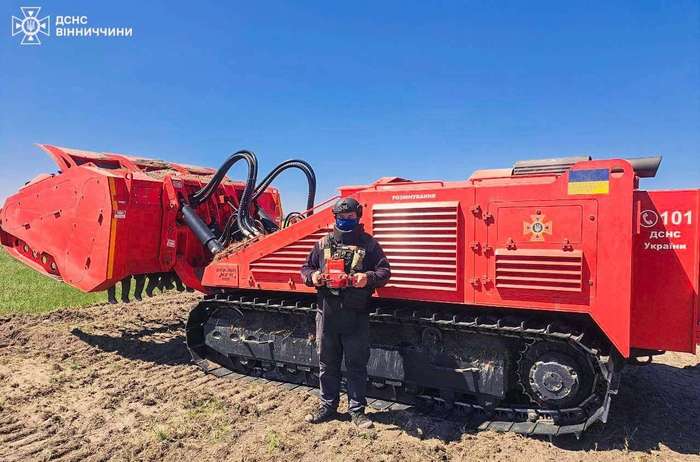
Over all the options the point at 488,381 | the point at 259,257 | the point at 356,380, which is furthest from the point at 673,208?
the point at 259,257

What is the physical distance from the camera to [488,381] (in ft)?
14.2

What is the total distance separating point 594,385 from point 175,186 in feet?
17.8

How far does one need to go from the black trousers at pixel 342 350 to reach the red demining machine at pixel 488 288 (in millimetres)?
337

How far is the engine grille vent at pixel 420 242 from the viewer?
4.30m

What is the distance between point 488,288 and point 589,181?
117 cm

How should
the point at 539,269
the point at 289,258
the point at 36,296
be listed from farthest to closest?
the point at 36,296, the point at 289,258, the point at 539,269

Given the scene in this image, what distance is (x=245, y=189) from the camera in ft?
20.9

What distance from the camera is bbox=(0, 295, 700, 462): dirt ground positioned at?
3.96m

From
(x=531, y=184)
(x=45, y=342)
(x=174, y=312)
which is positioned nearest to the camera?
(x=531, y=184)

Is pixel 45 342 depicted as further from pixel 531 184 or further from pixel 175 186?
pixel 531 184

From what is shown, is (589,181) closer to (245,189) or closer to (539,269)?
(539,269)

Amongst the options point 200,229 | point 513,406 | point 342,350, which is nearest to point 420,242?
point 342,350

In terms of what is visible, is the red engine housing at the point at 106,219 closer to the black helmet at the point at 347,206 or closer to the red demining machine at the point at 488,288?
the red demining machine at the point at 488,288

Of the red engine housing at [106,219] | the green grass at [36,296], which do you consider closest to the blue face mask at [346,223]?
the red engine housing at [106,219]
